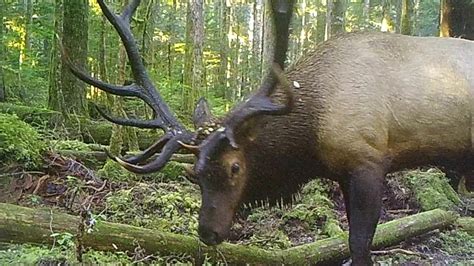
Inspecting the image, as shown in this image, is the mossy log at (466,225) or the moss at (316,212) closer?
the moss at (316,212)

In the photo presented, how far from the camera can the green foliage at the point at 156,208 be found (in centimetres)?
593

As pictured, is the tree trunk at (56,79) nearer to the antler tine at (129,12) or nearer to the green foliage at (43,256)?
the antler tine at (129,12)

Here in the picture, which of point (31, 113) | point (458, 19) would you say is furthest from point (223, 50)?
point (458, 19)

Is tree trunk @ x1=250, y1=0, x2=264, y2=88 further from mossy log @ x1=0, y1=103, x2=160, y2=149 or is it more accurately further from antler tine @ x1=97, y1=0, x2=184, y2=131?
antler tine @ x1=97, y1=0, x2=184, y2=131

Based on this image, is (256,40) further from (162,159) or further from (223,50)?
(162,159)

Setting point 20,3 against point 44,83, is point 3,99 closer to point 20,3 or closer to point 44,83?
point 44,83

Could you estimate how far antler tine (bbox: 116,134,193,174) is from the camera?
4613mm

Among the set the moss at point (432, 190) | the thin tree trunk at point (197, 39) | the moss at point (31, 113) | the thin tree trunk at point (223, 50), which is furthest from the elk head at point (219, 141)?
the thin tree trunk at point (223, 50)

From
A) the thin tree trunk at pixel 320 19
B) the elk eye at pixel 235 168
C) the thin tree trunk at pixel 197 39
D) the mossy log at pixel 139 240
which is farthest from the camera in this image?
the thin tree trunk at pixel 320 19

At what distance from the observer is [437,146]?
5469 millimetres

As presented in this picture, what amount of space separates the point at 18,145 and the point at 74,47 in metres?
4.83

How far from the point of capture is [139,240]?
4.65 m

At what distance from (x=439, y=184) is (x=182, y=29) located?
94.8 feet

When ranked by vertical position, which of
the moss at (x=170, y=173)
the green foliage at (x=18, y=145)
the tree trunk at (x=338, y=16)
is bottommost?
the moss at (x=170, y=173)
